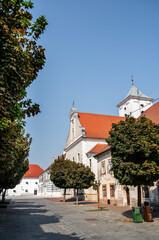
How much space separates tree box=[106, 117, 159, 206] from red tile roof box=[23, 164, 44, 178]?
68.8 metres

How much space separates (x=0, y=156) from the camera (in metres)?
5.14

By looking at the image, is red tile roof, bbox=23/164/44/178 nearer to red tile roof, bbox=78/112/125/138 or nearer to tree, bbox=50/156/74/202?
red tile roof, bbox=78/112/125/138

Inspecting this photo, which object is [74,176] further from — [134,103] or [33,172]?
[33,172]

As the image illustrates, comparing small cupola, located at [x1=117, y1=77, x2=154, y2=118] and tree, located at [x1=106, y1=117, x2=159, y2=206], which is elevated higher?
small cupola, located at [x1=117, y1=77, x2=154, y2=118]

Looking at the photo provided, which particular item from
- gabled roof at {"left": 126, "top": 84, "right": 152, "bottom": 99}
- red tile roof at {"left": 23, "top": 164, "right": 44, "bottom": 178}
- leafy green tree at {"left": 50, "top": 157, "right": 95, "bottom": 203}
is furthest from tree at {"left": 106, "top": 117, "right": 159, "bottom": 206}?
red tile roof at {"left": 23, "top": 164, "right": 44, "bottom": 178}

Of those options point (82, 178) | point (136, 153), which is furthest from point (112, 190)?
point (136, 153)

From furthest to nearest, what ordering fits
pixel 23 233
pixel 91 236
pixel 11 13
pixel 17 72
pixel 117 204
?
pixel 117 204
pixel 23 233
pixel 91 236
pixel 11 13
pixel 17 72

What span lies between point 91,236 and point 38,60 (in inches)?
296

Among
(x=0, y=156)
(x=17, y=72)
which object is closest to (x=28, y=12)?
(x=17, y=72)

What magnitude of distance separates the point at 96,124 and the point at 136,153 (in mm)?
29049

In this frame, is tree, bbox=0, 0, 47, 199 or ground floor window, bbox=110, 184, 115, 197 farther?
ground floor window, bbox=110, 184, 115, 197

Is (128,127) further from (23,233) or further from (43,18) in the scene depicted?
(43,18)

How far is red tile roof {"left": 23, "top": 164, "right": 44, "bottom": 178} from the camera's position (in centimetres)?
7803

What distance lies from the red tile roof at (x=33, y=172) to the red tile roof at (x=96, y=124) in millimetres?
43026
